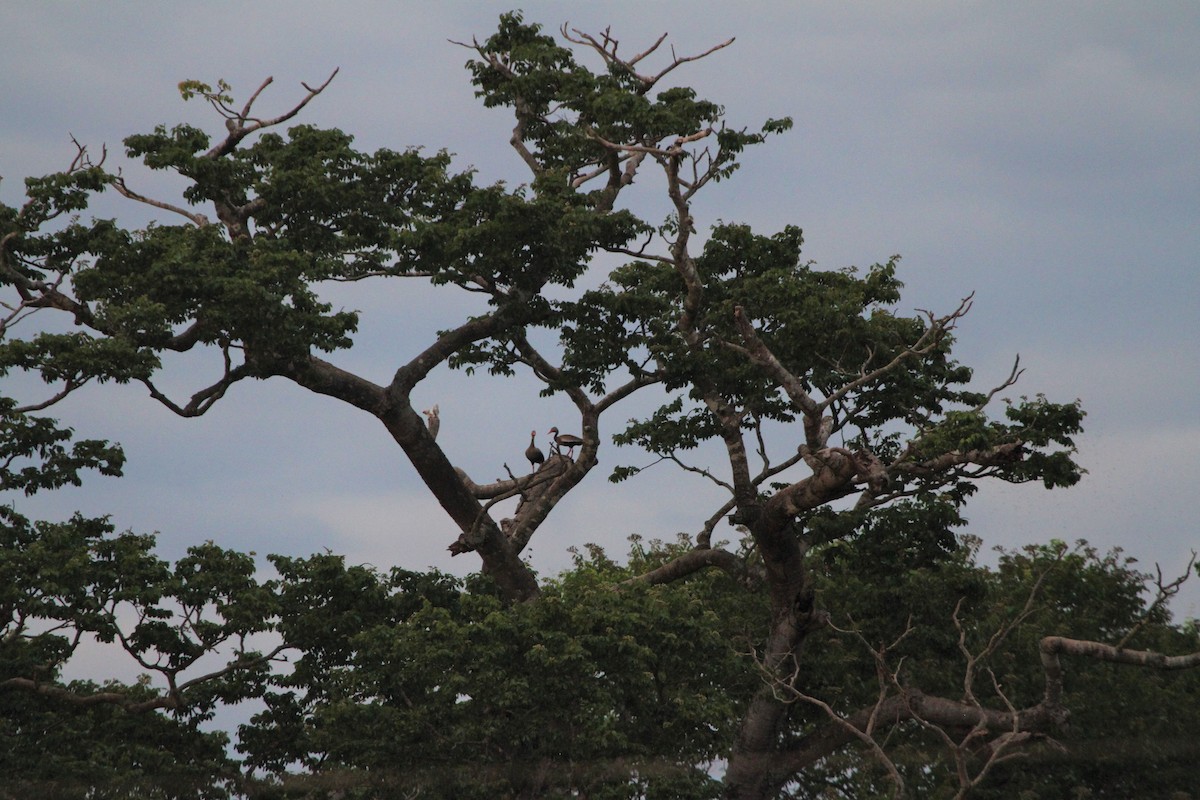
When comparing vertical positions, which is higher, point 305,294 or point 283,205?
point 283,205

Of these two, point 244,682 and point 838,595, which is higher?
point 244,682

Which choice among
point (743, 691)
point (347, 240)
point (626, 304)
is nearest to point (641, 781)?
point (743, 691)

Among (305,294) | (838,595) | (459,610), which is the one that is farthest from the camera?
(838,595)

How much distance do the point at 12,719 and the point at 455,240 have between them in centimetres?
892

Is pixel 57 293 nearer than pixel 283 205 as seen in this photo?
Yes

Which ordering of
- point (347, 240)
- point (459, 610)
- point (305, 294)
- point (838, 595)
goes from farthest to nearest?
point (838, 595)
point (347, 240)
point (459, 610)
point (305, 294)

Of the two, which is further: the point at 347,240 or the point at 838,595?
the point at 838,595

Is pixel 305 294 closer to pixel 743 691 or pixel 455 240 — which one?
pixel 455 240

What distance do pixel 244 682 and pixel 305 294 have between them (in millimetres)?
5519

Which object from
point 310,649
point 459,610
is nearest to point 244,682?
point 310,649

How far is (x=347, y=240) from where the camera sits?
19.1 m

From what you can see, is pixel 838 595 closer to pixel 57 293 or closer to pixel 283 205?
pixel 283 205

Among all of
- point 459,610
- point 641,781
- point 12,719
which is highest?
point 12,719

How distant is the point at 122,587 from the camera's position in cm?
1758
